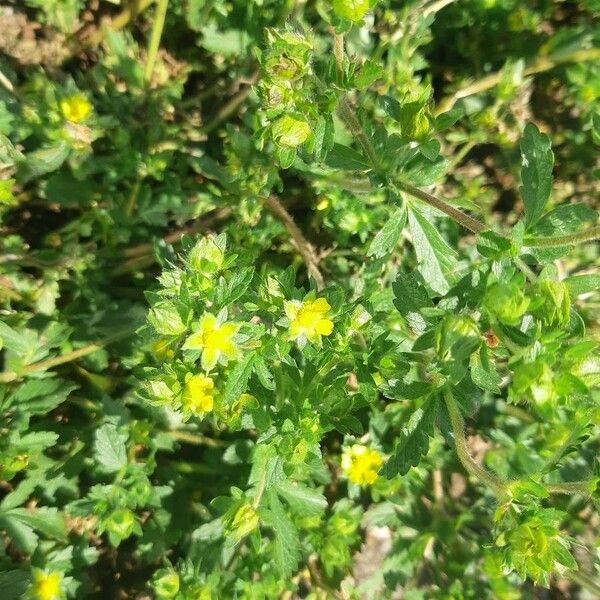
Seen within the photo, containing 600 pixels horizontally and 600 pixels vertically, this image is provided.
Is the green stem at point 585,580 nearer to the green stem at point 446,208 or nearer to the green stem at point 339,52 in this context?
the green stem at point 446,208

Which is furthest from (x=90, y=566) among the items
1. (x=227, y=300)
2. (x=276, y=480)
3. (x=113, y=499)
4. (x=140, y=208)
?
(x=227, y=300)

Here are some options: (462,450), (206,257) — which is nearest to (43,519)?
(206,257)

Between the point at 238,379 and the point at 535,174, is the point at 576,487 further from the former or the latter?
the point at 238,379

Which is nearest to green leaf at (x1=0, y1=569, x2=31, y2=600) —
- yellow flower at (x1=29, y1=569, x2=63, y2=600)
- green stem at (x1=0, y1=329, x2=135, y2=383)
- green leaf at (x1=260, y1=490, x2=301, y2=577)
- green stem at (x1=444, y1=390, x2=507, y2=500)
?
yellow flower at (x1=29, y1=569, x2=63, y2=600)

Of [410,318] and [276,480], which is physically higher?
[410,318]

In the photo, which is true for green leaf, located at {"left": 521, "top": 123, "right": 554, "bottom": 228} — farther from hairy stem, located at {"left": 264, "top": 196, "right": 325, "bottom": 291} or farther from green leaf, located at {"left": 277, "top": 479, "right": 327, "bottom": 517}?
green leaf, located at {"left": 277, "top": 479, "right": 327, "bottom": 517}

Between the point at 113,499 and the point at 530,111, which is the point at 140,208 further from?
the point at 530,111
